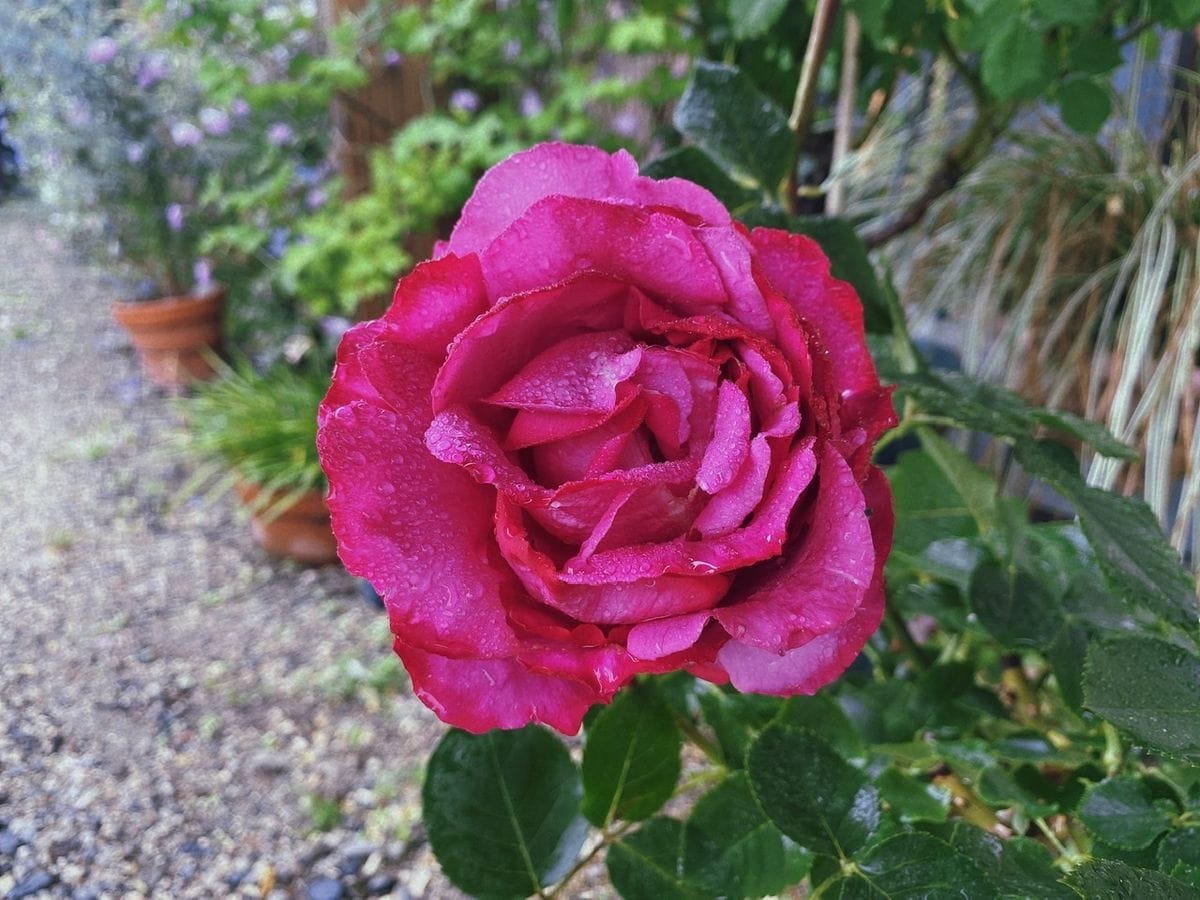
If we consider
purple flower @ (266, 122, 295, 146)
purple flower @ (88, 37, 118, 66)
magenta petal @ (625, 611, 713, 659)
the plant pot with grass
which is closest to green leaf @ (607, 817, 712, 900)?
magenta petal @ (625, 611, 713, 659)

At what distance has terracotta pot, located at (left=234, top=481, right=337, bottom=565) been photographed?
1.90 meters

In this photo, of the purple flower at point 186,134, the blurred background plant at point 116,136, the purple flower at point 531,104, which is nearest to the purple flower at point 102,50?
the blurred background plant at point 116,136

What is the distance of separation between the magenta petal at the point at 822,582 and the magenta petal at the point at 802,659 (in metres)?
0.04

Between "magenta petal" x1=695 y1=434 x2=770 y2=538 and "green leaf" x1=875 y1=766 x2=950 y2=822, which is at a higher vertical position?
"magenta petal" x1=695 y1=434 x2=770 y2=538

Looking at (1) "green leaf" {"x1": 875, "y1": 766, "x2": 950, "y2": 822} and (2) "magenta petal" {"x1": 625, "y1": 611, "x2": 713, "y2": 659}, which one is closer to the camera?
(2) "magenta petal" {"x1": 625, "y1": 611, "x2": 713, "y2": 659}

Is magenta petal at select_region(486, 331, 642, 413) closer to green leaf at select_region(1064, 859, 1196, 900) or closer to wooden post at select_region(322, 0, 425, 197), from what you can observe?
green leaf at select_region(1064, 859, 1196, 900)

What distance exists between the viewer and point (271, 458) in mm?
2012

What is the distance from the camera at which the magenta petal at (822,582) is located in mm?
268

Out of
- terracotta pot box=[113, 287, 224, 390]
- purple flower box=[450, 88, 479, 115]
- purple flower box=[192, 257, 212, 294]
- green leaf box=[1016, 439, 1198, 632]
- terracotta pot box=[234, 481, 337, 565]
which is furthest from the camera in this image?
purple flower box=[192, 257, 212, 294]

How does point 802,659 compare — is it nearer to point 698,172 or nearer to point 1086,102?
point 698,172

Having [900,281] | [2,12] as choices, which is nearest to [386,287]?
[900,281]

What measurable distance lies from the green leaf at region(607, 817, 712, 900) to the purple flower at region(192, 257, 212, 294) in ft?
9.53

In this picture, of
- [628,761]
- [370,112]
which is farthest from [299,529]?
[628,761]

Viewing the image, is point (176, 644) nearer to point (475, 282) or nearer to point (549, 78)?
point (475, 282)
